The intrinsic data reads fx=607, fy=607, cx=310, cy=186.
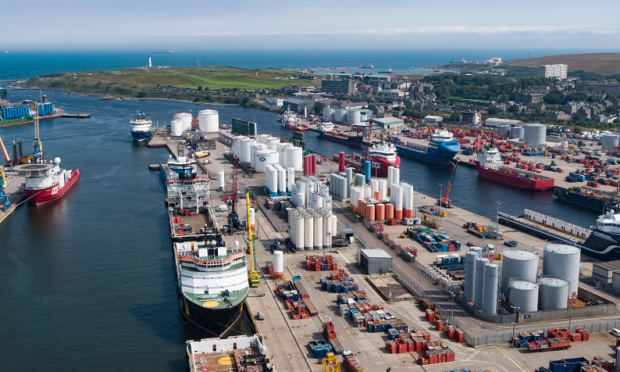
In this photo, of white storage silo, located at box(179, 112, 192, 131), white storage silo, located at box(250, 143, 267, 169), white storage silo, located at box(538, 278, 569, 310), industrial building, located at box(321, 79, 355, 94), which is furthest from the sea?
industrial building, located at box(321, 79, 355, 94)

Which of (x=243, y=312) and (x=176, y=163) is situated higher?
(x=176, y=163)

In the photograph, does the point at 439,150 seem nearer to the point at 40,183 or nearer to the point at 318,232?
the point at 318,232

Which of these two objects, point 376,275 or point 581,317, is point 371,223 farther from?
point 581,317

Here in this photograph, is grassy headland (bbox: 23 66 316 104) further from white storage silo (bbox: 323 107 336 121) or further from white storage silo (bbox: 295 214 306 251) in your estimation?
white storage silo (bbox: 295 214 306 251)

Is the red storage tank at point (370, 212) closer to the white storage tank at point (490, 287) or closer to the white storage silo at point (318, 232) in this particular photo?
the white storage silo at point (318, 232)

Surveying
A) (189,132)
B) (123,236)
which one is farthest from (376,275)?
(189,132)
